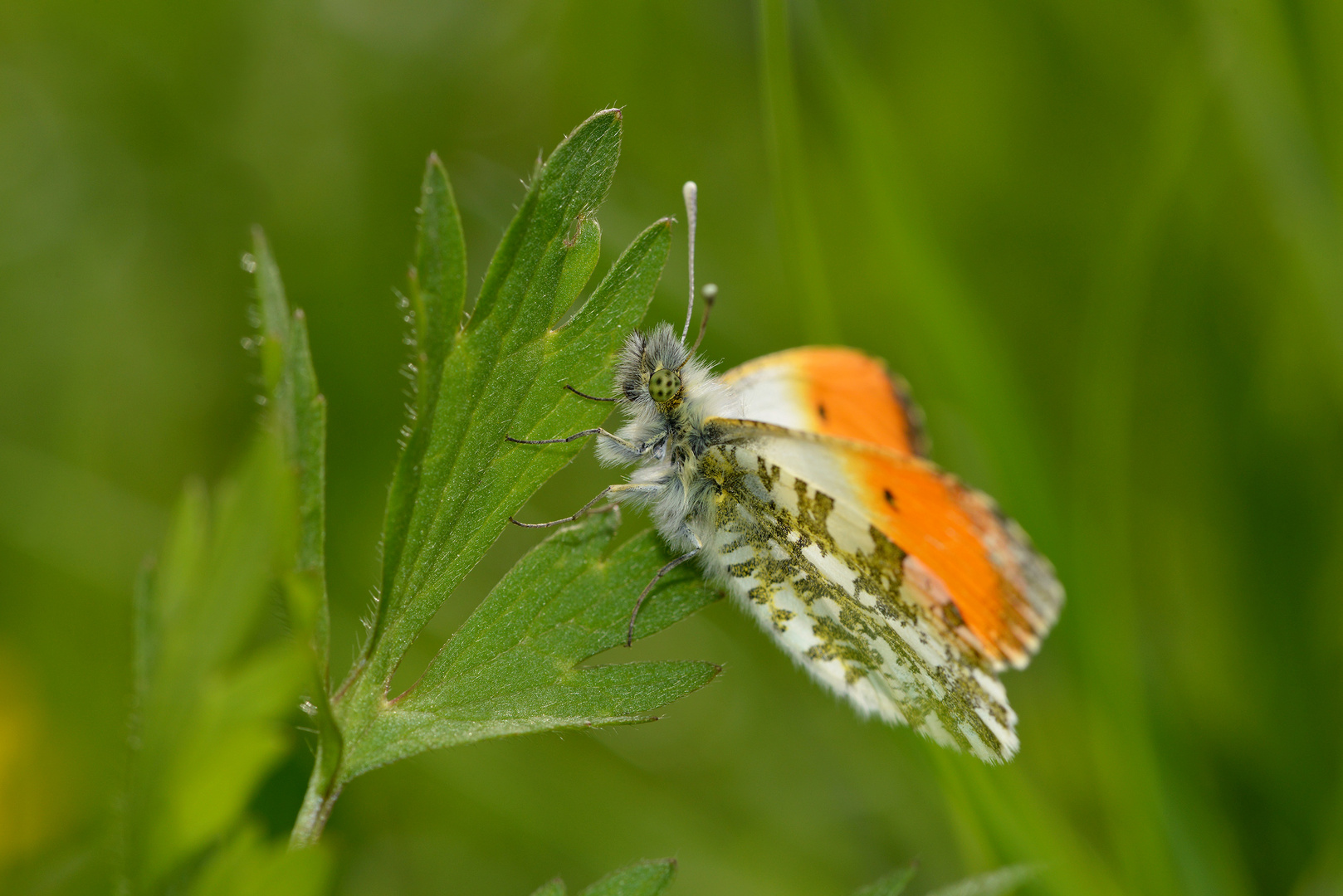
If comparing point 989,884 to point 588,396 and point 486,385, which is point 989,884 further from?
point 486,385

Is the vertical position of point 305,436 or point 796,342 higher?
point 305,436

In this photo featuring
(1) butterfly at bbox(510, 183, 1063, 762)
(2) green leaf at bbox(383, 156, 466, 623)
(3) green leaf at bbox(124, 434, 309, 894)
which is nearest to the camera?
(3) green leaf at bbox(124, 434, 309, 894)

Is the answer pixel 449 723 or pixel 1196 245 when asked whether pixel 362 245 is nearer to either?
pixel 449 723

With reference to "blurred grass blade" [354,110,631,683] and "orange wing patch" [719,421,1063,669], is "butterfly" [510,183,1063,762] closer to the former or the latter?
"orange wing patch" [719,421,1063,669]

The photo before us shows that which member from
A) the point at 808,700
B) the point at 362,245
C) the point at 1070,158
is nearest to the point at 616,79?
the point at 362,245

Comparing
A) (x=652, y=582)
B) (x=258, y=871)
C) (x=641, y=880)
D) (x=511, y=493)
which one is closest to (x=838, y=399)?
(x=652, y=582)

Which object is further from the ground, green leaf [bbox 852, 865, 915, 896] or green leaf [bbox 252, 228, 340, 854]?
green leaf [bbox 252, 228, 340, 854]

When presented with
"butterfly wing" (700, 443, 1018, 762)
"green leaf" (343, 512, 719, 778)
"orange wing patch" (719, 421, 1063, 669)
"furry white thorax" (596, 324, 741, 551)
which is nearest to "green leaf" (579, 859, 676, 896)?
"green leaf" (343, 512, 719, 778)
